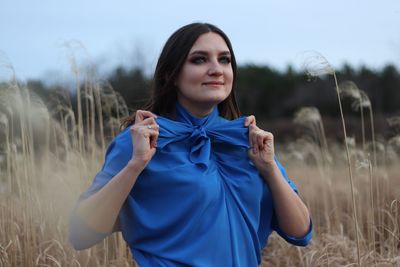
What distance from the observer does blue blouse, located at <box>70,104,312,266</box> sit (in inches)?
74.2

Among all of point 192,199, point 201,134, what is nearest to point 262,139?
point 201,134

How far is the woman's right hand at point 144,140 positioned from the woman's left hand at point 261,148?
366 mm

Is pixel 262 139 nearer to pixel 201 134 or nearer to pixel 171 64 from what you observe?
pixel 201 134

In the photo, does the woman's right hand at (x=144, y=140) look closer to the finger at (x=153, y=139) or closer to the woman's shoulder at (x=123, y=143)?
the finger at (x=153, y=139)

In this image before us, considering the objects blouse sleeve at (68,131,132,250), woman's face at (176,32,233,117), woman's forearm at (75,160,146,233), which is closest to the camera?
woman's forearm at (75,160,146,233)

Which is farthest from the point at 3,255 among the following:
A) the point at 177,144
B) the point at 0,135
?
the point at 177,144

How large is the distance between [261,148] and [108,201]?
22.7 inches

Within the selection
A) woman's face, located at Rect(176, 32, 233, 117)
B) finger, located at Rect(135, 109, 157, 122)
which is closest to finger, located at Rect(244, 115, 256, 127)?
woman's face, located at Rect(176, 32, 233, 117)

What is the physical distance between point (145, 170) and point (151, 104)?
427 millimetres

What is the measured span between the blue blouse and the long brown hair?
0.65 ft

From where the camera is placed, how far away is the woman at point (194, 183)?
73.7 inches

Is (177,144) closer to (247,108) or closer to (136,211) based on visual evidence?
(136,211)

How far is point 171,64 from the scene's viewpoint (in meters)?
2.15

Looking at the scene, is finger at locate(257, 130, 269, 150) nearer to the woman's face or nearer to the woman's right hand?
the woman's face
